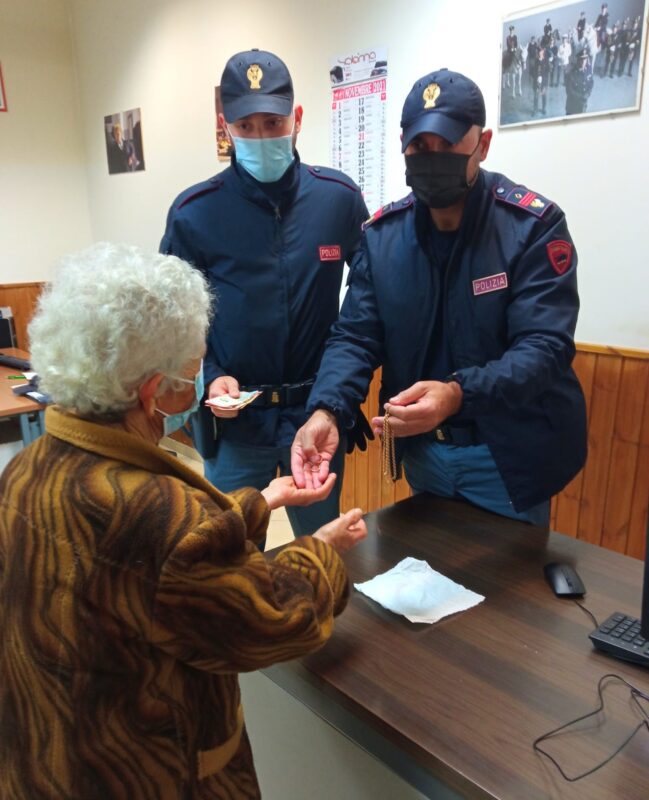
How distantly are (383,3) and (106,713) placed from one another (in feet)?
9.40

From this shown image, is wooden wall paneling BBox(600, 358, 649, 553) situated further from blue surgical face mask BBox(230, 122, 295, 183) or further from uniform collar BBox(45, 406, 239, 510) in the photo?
uniform collar BBox(45, 406, 239, 510)

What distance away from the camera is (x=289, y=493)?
1.42m

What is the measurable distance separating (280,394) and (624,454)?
4.29 feet

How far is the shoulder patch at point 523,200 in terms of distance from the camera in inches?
59.0

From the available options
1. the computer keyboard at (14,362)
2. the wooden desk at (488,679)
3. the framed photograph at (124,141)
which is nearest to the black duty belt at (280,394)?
the wooden desk at (488,679)

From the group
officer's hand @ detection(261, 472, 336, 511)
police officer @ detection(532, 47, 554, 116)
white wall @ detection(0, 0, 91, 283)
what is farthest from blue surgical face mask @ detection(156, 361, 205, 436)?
white wall @ detection(0, 0, 91, 283)

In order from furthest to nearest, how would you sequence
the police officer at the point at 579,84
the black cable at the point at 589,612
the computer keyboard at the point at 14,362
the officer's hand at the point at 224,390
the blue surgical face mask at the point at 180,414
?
1. the computer keyboard at the point at 14,362
2. the police officer at the point at 579,84
3. the officer's hand at the point at 224,390
4. the black cable at the point at 589,612
5. the blue surgical face mask at the point at 180,414

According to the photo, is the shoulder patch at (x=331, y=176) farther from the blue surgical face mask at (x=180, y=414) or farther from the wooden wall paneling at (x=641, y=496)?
the wooden wall paneling at (x=641, y=496)

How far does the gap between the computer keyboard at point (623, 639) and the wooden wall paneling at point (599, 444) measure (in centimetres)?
137

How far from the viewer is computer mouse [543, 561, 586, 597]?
1.24 metres

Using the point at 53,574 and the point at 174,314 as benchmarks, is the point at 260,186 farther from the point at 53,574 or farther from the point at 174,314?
the point at 53,574

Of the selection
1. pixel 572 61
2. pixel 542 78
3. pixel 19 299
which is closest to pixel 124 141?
pixel 19 299

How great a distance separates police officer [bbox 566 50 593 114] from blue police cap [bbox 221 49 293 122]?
3.30 ft

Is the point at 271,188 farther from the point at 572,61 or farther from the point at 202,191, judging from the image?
the point at 572,61
